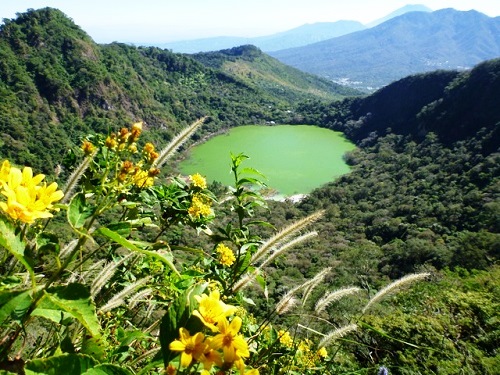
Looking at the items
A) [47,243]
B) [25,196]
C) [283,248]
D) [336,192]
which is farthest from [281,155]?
[25,196]

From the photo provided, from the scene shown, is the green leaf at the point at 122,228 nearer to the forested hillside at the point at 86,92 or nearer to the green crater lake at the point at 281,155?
the forested hillside at the point at 86,92

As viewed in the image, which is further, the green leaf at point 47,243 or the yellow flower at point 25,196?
the green leaf at point 47,243

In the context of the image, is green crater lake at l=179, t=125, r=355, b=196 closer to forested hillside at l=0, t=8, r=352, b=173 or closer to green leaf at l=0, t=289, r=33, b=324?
forested hillside at l=0, t=8, r=352, b=173

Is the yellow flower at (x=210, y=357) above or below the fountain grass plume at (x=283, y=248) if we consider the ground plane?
above

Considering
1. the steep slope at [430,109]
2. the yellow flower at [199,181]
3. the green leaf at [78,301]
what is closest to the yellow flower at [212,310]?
the green leaf at [78,301]

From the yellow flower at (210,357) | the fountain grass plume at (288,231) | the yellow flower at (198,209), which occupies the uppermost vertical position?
the yellow flower at (210,357)

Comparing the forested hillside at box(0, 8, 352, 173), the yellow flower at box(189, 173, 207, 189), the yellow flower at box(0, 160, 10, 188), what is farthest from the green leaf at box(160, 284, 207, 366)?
the forested hillside at box(0, 8, 352, 173)

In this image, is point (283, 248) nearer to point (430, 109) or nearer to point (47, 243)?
point (47, 243)

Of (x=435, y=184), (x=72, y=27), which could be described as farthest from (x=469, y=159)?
(x=72, y=27)
